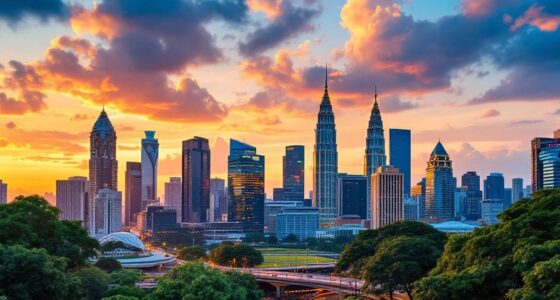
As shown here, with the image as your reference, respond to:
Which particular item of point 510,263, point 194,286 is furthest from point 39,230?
point 510,263

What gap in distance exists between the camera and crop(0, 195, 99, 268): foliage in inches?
1629

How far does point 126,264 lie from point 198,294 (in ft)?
287

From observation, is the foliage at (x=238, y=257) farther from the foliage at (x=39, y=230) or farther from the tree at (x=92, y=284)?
the tree at (x=92, y=284)

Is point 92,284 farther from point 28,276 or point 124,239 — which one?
point 124,239

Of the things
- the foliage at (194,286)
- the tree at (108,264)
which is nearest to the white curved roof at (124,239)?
the tree at (108,264)

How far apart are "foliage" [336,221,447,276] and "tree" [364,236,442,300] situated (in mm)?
8041

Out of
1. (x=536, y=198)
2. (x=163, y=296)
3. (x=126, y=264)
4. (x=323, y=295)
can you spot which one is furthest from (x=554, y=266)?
(x=126, y=264)

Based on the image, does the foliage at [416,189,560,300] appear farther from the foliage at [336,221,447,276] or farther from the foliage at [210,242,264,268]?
the foliage at [210,242,264,268]

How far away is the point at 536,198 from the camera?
3928 cm

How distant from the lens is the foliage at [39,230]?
1629 inches

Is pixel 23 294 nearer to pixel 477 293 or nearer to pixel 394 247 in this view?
pixel 477 293

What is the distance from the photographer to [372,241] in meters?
65.2

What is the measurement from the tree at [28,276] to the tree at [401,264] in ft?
87.7

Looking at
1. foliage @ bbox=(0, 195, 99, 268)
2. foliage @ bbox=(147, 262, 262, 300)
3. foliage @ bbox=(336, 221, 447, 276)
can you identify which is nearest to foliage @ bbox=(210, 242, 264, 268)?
foliage @ bbox=(336, 221, 447, 276)
